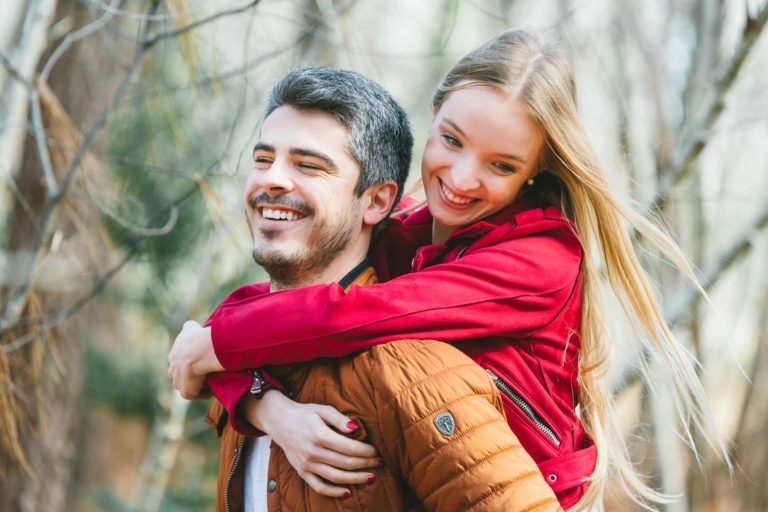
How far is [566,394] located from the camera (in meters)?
2.08

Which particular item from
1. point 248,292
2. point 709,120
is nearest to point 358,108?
point 248,292

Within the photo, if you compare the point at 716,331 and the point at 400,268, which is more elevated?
the point at 400,268

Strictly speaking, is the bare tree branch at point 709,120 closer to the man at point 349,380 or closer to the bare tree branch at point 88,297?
the man at point 349,380

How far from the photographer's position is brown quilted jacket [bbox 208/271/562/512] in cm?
169

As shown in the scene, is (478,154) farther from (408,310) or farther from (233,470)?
(233,470)

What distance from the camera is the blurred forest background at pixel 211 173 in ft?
9.55

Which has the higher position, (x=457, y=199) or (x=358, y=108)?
(x=358, y=108)

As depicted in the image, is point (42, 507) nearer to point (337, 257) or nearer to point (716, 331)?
point (337, 257)

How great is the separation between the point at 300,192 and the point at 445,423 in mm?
687

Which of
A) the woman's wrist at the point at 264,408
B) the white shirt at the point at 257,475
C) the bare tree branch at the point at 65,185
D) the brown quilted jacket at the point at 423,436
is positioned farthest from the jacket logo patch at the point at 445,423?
the bare tree branch at the point at 65,185

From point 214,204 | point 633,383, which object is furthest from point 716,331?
point 214,204

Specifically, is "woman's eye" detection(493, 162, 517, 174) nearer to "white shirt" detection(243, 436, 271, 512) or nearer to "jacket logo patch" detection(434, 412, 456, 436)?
"jacket logo patch" detection(434, 412, 456, 436)

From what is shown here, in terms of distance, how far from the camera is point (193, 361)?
6.66 ft

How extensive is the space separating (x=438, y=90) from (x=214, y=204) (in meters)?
1.01
